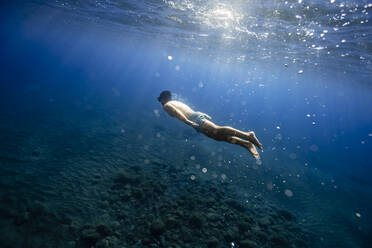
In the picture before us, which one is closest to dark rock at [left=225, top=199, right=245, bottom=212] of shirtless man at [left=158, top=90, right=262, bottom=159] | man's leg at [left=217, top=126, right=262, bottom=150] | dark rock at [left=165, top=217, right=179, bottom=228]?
dark rock at [left=165, top=217, right=179, bottom=228]

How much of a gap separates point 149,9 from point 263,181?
1728 centimetres

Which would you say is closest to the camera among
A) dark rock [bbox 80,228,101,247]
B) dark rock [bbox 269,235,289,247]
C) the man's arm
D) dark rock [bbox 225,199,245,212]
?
the man's arm

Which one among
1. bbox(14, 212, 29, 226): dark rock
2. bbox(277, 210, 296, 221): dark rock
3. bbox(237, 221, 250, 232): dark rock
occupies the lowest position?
bbox(277, 210, 296, 221): dark rock

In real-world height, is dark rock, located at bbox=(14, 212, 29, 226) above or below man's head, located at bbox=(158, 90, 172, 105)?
below

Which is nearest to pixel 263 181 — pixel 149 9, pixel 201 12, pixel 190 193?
pixel 190 193

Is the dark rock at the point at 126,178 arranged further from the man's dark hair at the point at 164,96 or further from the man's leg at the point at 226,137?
the man's leg at the point at 226,137

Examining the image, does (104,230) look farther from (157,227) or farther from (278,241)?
(278,241)

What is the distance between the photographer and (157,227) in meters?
6.57

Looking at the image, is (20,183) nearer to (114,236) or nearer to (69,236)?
(69,236)

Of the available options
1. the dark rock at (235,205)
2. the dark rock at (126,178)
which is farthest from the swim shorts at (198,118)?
the dark rock at (235,205)

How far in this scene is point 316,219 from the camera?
10.4 meters

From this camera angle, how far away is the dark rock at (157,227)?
21.4 feet

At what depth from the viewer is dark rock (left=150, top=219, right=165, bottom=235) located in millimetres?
6519

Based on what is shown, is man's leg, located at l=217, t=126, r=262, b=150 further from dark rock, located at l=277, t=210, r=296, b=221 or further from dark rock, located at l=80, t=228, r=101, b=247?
dark rock, located at l=277, t=210, r=296, b=221
